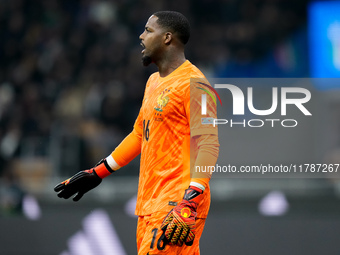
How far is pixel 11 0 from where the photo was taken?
12.2 meters

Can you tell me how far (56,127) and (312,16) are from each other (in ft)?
16.1

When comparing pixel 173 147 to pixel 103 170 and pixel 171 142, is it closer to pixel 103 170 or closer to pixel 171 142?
pixel 171 142

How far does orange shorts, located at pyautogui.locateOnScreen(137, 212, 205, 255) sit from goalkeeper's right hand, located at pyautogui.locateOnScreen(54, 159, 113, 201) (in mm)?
672

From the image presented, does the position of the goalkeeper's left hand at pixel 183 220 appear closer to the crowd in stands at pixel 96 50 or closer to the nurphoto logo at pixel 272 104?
the nurphoto logo at pixel 272 104

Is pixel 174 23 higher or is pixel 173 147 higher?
pixel 174 23

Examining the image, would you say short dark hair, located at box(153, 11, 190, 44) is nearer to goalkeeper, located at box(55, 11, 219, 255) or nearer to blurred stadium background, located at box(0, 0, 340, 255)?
goalkeeper, located at box(55, 11, 219, 255)

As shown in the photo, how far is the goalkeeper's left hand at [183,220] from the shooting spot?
12.2ft

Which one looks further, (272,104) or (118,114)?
(118,114)

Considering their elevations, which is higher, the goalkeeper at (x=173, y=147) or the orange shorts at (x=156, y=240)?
the goalkeeper at (x=173, y=147)

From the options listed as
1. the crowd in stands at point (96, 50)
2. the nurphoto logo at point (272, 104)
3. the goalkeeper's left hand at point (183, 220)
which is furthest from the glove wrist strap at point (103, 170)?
the crowd in stands at point (96, 50)

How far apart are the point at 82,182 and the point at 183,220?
1156 mm

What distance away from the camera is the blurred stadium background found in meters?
7.14

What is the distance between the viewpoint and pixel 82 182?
461cm

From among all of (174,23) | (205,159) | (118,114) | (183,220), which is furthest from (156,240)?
(118,114)
